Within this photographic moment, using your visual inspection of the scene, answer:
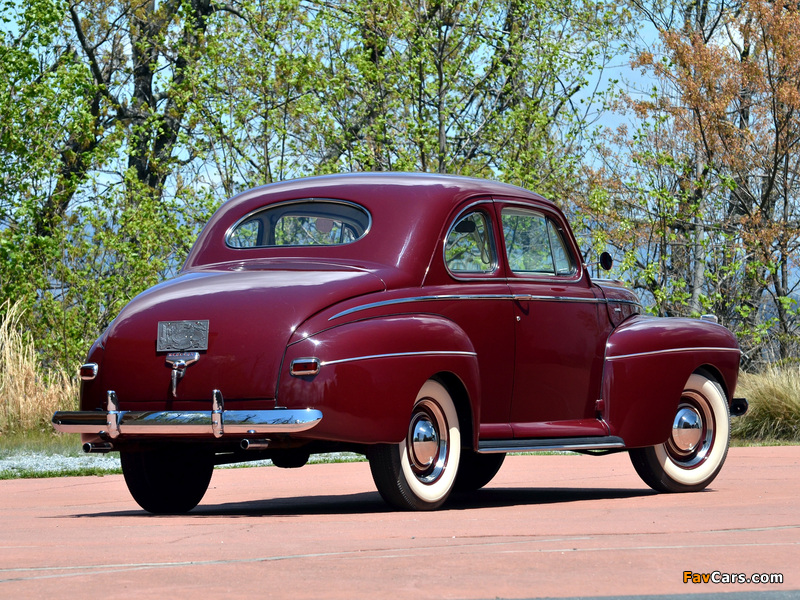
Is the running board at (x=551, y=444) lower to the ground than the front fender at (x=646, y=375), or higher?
lower

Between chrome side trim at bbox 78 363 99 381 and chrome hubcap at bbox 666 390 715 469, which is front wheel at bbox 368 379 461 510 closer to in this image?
chrome side trim at bbox 78 363 99 381

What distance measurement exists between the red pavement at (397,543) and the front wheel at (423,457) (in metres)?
0.13

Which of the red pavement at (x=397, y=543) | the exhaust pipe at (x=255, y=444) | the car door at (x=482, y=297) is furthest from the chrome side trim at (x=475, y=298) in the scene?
the red pavement at (x=397, y=543)

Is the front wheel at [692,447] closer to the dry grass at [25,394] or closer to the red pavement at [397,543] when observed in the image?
the red pavement at [397,543]

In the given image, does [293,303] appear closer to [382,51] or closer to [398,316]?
[398,316]

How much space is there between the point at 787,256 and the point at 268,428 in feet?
58.9

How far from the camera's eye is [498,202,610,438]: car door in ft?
27.4

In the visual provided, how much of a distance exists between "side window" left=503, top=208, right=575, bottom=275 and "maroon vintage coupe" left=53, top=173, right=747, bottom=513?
0.02m

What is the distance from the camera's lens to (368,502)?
8656 mm

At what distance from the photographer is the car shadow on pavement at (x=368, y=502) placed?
8008mm

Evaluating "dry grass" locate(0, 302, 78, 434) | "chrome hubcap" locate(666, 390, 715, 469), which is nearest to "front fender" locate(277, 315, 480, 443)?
"chrome hubcap" locate(666, 390, 715, 469)

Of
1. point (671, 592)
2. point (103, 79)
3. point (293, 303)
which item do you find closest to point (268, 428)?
point (293, 303)

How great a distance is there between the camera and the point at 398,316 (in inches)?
291

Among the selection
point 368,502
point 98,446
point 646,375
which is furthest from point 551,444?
point 98,446
